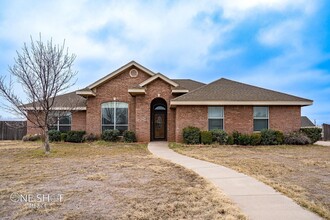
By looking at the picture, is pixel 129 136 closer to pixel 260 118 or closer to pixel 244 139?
pixel 244 139

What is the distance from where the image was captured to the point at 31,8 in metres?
14.5

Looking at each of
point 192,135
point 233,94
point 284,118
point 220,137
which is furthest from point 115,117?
point 284,118

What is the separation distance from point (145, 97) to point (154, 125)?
3490mm

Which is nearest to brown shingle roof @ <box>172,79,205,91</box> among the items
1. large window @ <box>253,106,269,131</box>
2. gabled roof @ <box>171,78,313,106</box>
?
gabled roof @ <box>171,78,313,106</box>

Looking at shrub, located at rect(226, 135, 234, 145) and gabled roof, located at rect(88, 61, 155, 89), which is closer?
shrub, located at rect(226, 135, 234, 145)

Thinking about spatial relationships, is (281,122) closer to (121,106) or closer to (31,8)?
(121,106)

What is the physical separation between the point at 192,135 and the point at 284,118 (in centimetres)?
674

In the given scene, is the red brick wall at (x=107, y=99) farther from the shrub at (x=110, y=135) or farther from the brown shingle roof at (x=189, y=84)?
the brown shingle roof at (x=189, y=84)

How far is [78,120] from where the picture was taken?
21.5m

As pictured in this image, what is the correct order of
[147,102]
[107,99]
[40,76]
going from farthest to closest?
[107,99] < [147,102] < [40,76]

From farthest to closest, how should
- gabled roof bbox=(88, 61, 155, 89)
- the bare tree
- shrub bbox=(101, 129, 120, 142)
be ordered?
gabled roof bbox=(88, 61, 155, 89)
shrub bbox=(101, 129, 120, 142)
the bare tree

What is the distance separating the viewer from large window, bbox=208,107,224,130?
60.1 ft

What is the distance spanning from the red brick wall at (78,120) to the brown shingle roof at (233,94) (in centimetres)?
832

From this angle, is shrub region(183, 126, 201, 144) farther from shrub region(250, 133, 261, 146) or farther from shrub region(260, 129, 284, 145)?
shrub region(260, 129, 284, 145)
